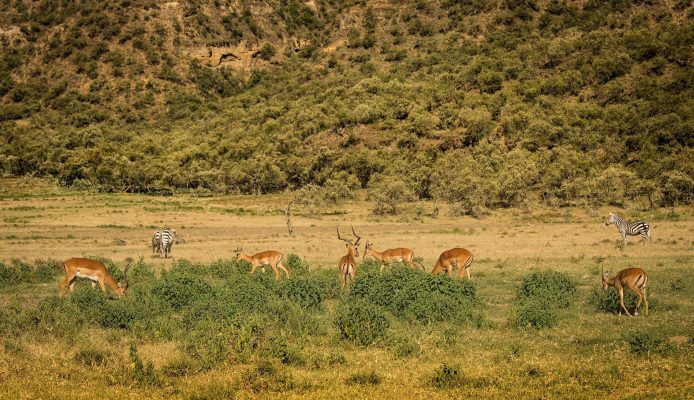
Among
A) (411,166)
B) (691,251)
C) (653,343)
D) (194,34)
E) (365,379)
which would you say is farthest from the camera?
(194,34)

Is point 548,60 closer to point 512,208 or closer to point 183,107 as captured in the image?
point 512,208

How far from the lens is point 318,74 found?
114 meters

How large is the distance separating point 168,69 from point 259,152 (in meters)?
50.4

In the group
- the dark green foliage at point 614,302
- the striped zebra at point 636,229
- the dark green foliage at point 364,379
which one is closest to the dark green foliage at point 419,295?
the dark green foliage at point 614,302

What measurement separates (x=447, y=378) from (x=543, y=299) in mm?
6756

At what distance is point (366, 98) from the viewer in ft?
287

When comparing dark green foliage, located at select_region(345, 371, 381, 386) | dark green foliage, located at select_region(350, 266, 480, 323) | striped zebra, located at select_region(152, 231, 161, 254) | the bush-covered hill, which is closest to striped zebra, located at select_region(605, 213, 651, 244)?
dark green foliage, located at select_region(350, 266, 480, 323)

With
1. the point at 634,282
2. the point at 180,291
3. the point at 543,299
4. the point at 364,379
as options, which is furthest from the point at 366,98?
the point at 364,379

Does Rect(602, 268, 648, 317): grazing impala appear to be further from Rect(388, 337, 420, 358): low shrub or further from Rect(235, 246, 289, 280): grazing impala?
Rect(235, 246, 289, 280): grazing impala

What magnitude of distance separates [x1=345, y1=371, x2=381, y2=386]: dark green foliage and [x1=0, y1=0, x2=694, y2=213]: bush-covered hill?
132 ft

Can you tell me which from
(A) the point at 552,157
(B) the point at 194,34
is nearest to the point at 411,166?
(A) the point at 552,157

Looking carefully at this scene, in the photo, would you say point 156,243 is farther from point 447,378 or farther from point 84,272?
point 447,378

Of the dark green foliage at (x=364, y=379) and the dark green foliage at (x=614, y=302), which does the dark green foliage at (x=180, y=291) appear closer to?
the dark green foliage at (x=364, y=379)

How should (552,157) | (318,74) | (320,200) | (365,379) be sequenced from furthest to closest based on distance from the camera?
(318,74) → (552,157) → (320,200) → (365,379)
